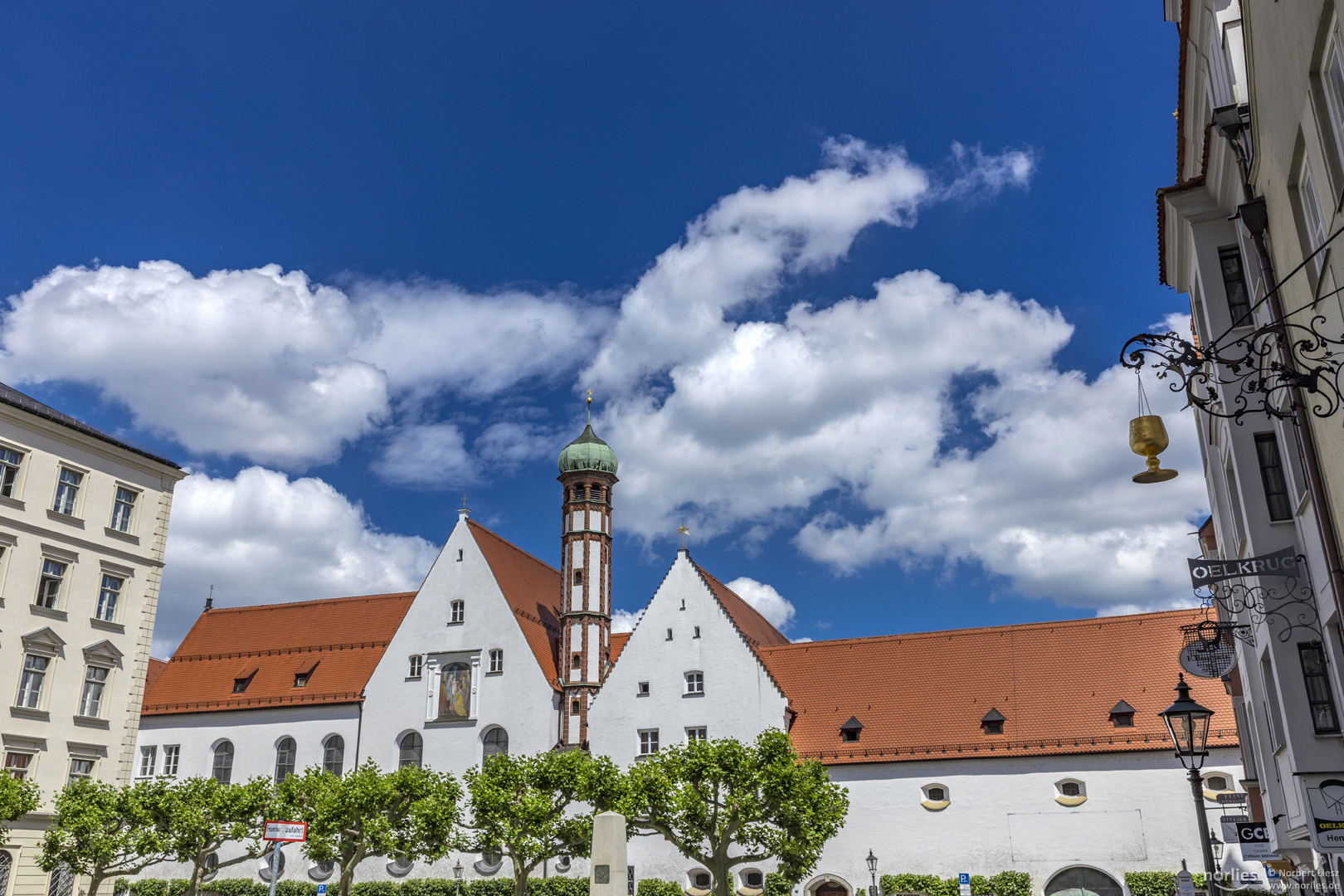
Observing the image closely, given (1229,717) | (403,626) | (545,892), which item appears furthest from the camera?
(403,626)

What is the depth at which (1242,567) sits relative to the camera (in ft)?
51.7

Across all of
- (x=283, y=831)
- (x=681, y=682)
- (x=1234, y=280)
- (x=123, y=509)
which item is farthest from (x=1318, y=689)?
(x=123, y=509)

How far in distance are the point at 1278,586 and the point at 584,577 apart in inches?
1506

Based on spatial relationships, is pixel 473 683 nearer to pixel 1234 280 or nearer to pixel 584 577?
pixel 584 577

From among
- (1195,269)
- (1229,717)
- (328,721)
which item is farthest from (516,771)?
(1195,269)

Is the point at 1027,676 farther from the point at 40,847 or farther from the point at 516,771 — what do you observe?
the point at 40,847

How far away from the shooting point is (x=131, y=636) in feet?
138

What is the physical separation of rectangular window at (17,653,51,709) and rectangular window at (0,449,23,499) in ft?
19.4

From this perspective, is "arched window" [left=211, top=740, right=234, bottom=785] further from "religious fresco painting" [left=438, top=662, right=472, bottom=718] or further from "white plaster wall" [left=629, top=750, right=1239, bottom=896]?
"white plaster wall" [left=629, top=750, right=1239, bottom=896]

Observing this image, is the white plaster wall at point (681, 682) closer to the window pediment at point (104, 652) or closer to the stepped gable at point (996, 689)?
the stepped gable at point (996, 689)

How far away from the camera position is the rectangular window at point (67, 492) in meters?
40.1

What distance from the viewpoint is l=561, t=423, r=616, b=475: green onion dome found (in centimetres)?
5438

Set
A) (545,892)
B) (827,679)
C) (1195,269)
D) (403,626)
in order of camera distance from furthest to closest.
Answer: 1. (403,626)
2. (827,679)
3. (545,892)
4. (1195,269)

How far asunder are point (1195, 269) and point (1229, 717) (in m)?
26.9
